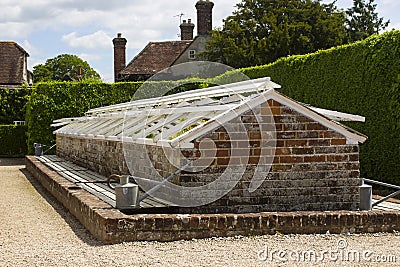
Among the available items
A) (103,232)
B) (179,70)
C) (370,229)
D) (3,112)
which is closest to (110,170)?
(103,232)

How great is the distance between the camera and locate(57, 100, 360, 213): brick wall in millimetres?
7125

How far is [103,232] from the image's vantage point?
6.21 meters

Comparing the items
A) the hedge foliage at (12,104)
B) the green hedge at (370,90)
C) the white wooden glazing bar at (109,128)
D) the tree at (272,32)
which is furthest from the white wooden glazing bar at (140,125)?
the tree at (272,32)

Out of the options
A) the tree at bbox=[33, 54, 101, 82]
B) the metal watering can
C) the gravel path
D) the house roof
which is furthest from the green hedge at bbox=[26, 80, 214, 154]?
the tree at bbox=[33, 54, 101, 82]

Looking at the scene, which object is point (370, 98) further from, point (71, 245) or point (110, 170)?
point (71, 245)

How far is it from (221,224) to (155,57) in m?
30.9

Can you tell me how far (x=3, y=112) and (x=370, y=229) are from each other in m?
20.2

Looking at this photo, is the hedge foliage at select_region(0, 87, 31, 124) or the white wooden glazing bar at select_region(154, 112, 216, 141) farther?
the hedge foliage at select_region(0, 87, 31, 124)

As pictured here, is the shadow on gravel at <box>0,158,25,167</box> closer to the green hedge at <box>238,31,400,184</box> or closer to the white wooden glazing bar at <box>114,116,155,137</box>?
the white wooden glazing bar at <box>114,116,155,137</box>

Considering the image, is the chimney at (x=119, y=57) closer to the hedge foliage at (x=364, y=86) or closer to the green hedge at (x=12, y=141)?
the green hedge at (x=12, y=141)

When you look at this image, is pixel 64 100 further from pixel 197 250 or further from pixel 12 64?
pixel 197 250

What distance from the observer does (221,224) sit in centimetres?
638

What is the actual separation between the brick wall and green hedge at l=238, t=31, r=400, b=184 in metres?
3.28

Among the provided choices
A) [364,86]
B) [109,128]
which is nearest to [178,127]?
[109,128]
